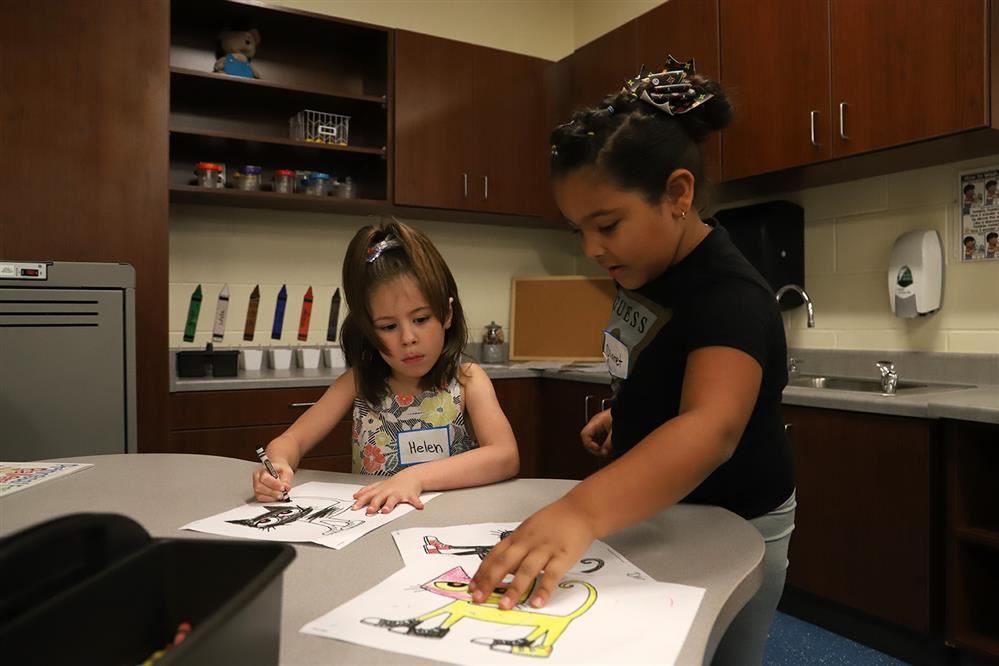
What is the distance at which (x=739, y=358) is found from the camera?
840 mm

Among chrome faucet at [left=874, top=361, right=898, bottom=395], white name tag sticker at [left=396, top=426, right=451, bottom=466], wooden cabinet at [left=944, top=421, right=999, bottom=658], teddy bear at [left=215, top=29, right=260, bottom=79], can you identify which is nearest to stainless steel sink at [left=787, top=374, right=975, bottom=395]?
chrome faucet at [left=874, top=361, right=898, bottom=395]

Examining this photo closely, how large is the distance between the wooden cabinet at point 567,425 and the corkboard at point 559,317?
0.35m

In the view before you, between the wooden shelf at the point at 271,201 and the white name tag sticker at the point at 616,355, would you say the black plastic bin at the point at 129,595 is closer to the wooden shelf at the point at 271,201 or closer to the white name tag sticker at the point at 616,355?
the white name tag sticker at the point at 616,355

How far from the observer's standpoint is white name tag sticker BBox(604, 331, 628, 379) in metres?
1.10

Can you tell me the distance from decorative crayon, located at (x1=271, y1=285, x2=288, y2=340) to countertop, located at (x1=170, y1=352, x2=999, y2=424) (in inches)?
7.6

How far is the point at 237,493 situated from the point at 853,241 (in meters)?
2.29

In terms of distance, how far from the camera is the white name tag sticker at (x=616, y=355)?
1096 mm

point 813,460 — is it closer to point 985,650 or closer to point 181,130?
point 985,650

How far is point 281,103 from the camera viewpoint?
3162 mm

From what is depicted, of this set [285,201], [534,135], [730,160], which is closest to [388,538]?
[730,160]

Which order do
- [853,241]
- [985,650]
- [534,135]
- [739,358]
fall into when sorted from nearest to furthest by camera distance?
1. [739,358]
2. [985,650]
3. [853,241]
4. [534,135]

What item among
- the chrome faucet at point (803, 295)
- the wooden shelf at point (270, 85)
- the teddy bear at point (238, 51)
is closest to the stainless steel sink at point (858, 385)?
the chrome faucet at point (803, 295)

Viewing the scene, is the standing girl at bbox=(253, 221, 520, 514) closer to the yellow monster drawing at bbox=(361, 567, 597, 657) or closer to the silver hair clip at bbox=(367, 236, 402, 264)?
the silver hair clip at bbox=(367, 236, 402, 264)

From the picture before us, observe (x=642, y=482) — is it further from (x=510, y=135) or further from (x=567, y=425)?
(x=510, y=135)
